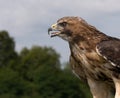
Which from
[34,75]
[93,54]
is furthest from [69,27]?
[34,75]

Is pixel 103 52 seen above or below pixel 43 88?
above

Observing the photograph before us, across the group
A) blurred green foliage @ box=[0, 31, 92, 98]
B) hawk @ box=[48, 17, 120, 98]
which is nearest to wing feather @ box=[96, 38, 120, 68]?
hawk @ box=[48, 17, 120, 98]

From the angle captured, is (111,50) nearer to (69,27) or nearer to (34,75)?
(69,27)

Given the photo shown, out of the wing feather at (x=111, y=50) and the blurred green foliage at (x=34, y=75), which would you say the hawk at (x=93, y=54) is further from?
the blurred green foliage at (x=34, y=75)

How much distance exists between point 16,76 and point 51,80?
5352 millimetres

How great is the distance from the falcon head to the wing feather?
16.4 inches

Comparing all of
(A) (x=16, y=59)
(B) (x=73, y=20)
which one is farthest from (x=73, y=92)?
(B) (x=73, y=20)

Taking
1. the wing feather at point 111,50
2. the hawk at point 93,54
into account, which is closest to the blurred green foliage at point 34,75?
the hawk at point 93,54

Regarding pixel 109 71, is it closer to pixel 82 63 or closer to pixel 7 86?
pixel 82 63

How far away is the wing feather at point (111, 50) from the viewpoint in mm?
11219

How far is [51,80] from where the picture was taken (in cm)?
9631

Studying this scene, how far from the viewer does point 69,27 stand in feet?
37.8

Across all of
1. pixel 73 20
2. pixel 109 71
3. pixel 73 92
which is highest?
pixel 73 20

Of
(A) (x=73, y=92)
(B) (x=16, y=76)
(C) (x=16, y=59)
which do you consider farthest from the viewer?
(C) (x=16, y=59)
